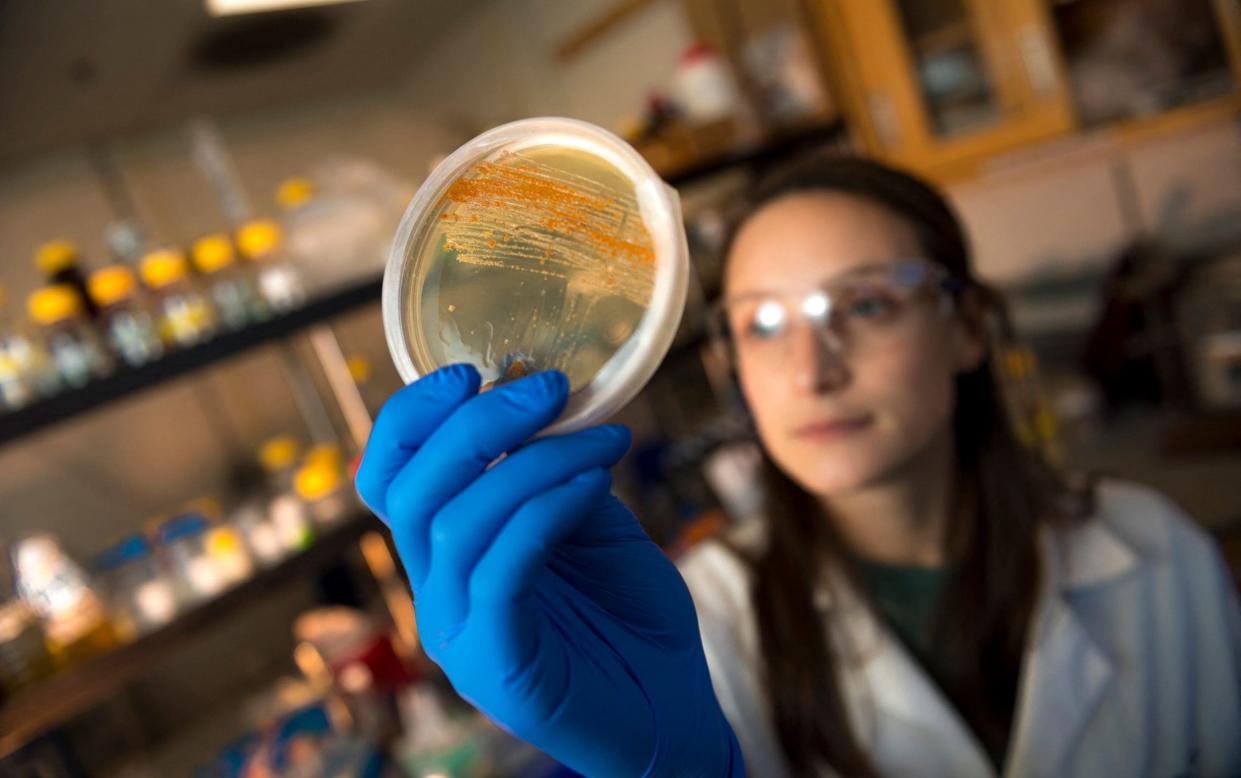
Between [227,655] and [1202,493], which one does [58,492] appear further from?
[1202,493]

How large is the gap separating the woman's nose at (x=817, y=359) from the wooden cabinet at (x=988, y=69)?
245 centimetres

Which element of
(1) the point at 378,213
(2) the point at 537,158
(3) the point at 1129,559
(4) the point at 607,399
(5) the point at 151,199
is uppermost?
(5) the point at 151,199

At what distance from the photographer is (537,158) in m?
0.66

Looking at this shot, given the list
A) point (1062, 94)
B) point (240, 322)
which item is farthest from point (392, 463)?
point (1062, 94)

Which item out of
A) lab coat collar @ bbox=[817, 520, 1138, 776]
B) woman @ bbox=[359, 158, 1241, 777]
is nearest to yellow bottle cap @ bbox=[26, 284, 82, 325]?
woman @ bbox=[359, 158, 1241, 777]

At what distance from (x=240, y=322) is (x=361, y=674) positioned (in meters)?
0.81

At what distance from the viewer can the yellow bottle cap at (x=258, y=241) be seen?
1.62m

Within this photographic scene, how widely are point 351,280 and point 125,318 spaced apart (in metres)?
0.43

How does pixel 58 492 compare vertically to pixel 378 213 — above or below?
below

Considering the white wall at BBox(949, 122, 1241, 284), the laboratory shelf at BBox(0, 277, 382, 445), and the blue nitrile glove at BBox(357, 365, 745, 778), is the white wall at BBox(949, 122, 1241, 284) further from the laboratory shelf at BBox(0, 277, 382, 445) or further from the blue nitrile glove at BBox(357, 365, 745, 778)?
the blue nitrile glove at BBox(357, 365, 745, 778)

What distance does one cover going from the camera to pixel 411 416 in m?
0.63

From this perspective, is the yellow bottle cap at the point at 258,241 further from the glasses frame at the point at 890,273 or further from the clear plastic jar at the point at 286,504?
the glasses frame at the point at 890,273

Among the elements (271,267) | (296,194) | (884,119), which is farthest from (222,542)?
(884,119)

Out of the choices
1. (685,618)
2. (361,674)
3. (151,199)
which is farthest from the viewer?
(151,199)
